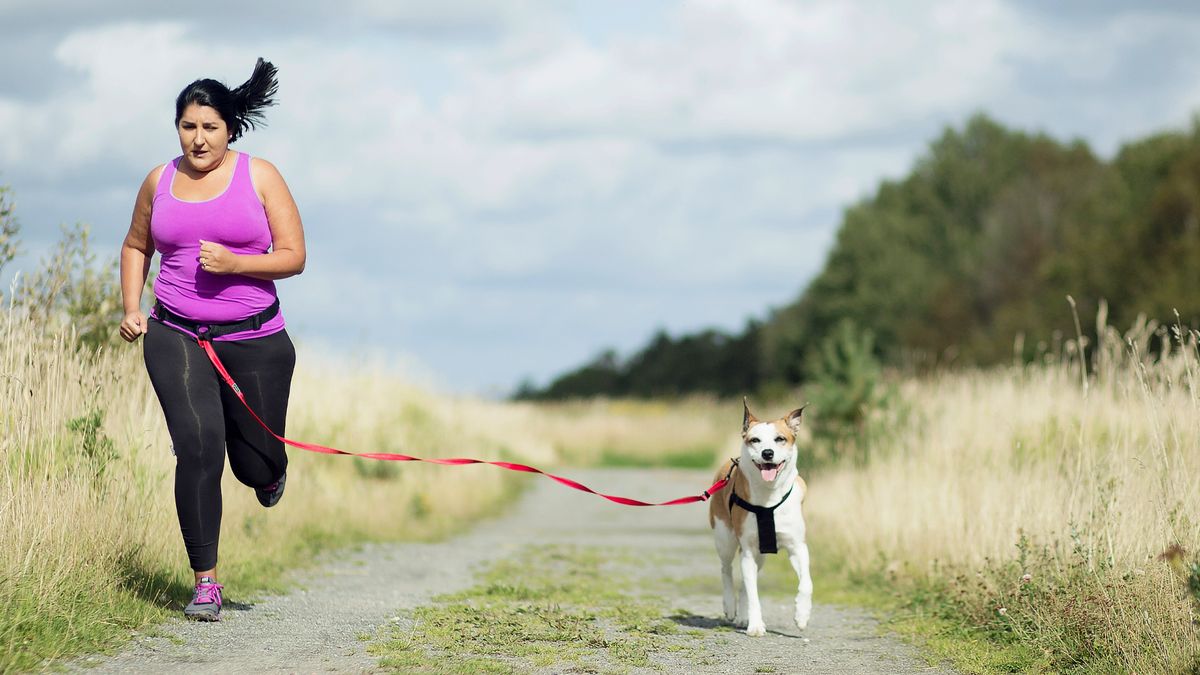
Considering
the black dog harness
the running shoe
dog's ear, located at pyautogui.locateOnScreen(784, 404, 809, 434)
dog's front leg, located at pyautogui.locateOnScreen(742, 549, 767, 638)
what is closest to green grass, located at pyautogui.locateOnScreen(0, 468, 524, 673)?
the running shoe

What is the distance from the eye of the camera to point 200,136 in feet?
22.5

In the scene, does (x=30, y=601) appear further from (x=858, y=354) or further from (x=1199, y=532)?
(x=858, y=354)

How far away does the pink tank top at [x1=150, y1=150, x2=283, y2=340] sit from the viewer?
6.78 meters

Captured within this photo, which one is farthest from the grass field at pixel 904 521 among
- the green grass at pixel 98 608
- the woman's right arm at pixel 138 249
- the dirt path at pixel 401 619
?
the woman's right arm at pixel 138 249

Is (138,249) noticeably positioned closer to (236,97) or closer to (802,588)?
(236,97)

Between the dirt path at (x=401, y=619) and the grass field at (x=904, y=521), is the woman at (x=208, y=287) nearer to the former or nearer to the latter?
the dirt path at (x=401, y=619)

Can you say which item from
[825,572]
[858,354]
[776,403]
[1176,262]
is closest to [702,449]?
[776,403]

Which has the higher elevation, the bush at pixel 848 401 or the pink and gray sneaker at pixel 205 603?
the bush at pixel 848 401

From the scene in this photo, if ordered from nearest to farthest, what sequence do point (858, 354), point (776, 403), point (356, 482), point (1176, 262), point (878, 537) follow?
point (878, 537) → point (356, 482) → point (858, 354) → point (1176, 262) → point (776, 403)

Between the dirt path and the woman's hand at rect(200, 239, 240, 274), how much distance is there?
73.9 inches

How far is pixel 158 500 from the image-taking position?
28.5 ft

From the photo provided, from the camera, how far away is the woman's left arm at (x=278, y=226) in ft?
22.6

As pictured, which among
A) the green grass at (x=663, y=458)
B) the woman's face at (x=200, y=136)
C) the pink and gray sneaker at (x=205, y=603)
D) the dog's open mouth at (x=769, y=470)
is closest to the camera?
the woman's face at (x=200, y=136)

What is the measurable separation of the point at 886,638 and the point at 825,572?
3.85m
